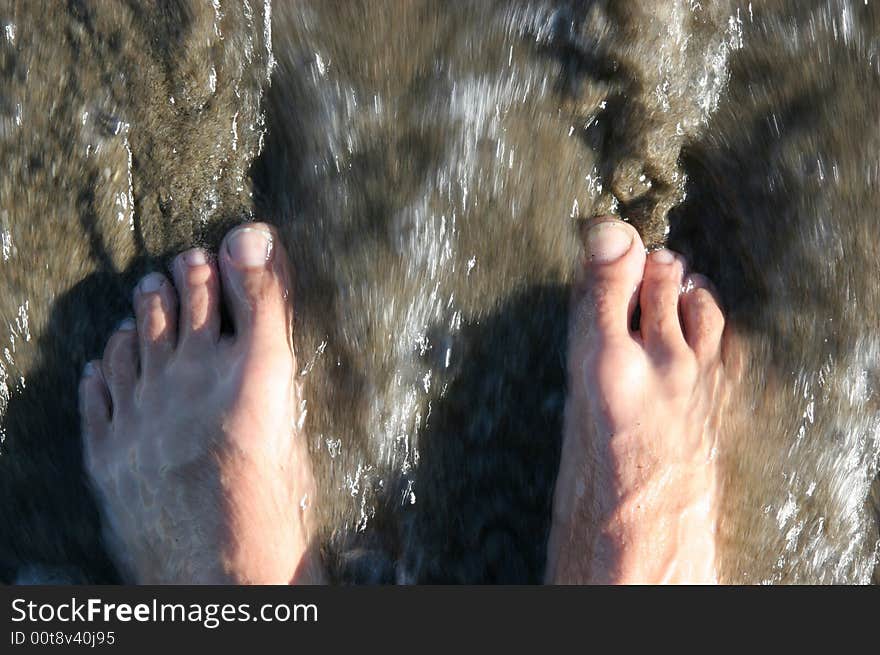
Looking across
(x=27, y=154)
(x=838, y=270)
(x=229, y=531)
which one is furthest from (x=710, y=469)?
(x=27, y=154)

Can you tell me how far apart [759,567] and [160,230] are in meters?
1.67

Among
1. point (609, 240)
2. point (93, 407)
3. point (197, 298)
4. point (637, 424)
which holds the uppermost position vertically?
point (609, 240)

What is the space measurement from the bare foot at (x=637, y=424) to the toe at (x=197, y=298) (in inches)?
34.9

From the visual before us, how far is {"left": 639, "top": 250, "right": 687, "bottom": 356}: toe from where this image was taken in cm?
204

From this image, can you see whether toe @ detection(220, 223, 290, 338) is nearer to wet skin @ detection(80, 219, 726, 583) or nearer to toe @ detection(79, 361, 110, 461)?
wet skin @ detection(80, 219, 726, 583)

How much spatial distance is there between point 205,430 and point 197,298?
324 millimetres

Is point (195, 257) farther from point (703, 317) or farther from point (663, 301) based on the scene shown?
point (703, 317)

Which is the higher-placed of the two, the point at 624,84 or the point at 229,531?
the point at 624,84

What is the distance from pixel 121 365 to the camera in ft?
6.90

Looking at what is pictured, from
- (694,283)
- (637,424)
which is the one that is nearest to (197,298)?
(637,424)

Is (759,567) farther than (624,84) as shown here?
Yes

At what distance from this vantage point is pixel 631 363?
2.01 meters

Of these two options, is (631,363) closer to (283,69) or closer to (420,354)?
(420,354)

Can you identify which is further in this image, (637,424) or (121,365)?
(121,365)
